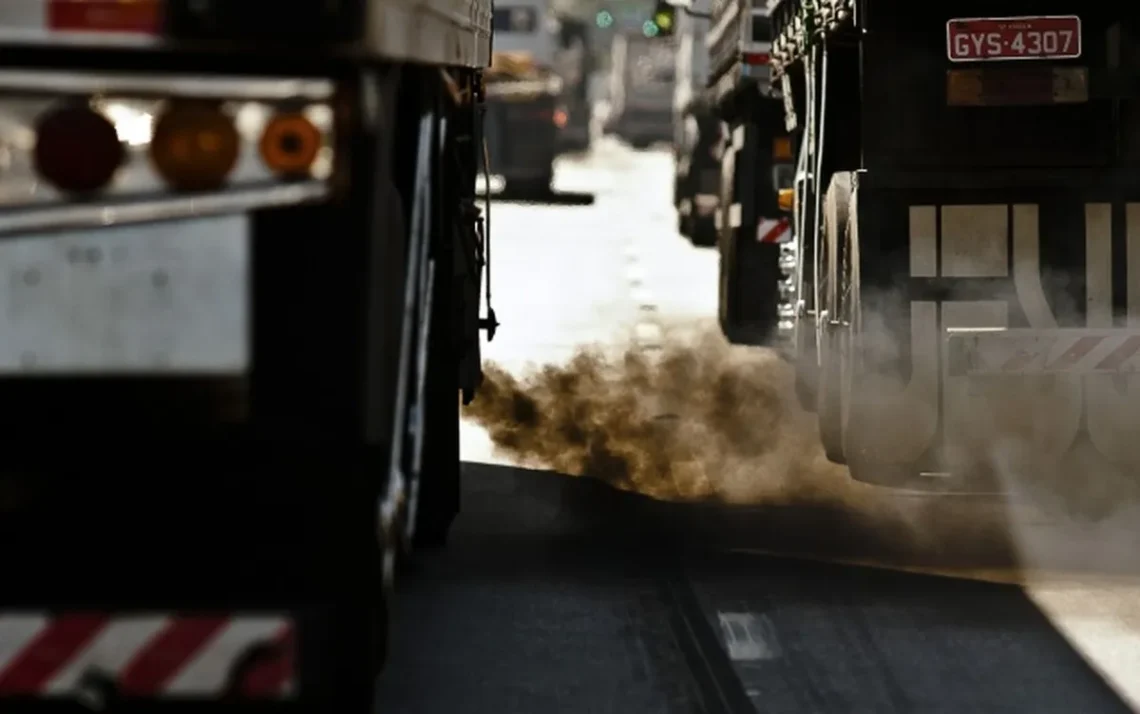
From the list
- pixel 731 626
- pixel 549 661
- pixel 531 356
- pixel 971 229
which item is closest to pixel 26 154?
pixel 549 661

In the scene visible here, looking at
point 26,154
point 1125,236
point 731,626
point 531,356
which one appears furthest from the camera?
point 531,356

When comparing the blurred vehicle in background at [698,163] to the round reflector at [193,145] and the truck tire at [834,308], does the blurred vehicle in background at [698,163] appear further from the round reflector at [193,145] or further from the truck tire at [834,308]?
the round reflector at [193,145]

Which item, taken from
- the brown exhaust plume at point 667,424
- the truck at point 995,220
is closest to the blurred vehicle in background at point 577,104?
the brown exhaust plume at point 667,424

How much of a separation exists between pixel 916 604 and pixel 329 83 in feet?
15.0

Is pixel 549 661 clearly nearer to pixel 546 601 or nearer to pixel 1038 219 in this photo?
pixel 546 601

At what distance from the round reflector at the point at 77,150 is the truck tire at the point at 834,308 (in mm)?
6490

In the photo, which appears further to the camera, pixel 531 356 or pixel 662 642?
pixel 531 356

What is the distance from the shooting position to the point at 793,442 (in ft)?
43.6

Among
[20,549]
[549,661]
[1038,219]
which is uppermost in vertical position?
[1038,219]

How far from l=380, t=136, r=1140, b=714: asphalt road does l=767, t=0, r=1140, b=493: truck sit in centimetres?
37

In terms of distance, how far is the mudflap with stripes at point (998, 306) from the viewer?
10703 millimetres

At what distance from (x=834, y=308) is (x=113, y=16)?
745cm

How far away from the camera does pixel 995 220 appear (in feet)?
35.4

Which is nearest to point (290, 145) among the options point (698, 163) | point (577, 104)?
point (698, 163)
